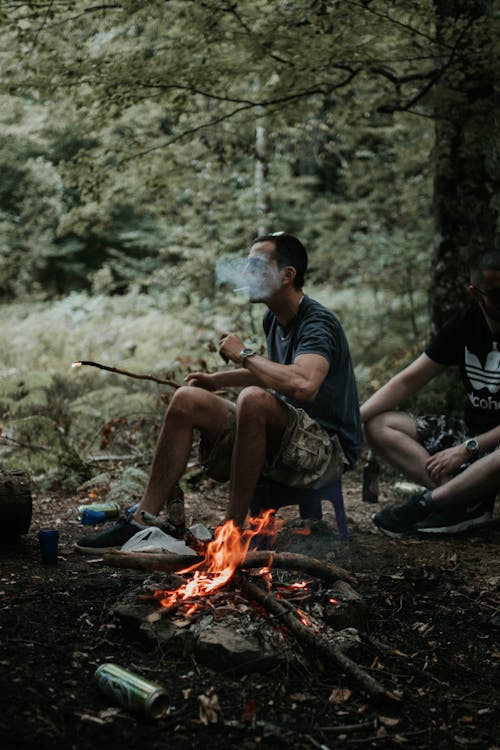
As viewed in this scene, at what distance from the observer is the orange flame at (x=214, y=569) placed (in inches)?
106

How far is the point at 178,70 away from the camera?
5.21 metres

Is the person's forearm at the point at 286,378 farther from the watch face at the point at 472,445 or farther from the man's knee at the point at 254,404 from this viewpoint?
→ the watch face at the point at 472,445

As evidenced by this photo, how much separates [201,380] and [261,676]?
1810 millimetres

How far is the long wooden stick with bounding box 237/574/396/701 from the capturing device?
233 centimetres

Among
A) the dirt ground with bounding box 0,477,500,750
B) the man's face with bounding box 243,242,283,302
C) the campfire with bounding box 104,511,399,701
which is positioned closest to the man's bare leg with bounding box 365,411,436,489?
the dirt ground with bounding box 0,477,500,750

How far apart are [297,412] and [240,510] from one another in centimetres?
58

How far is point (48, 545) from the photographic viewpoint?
11.3 feet

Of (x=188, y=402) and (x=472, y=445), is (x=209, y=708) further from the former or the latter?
(x=472, y=445)

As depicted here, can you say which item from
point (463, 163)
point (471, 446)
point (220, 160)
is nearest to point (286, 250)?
point (471, 446)

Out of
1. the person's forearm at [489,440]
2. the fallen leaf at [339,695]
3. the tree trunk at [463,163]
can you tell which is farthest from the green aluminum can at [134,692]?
the tree trunk at [463,163]

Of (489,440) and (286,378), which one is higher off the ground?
(286,378)

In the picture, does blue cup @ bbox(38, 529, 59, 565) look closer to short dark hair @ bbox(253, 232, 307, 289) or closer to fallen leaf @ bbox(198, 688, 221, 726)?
fallen leaf @ bbox(198, 688, 221, 726)

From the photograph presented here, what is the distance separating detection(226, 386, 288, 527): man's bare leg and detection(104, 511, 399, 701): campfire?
0.72 ft

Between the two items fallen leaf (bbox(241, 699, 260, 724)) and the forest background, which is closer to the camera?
fallen leaf (bbox(241, 699, 260, 724))
